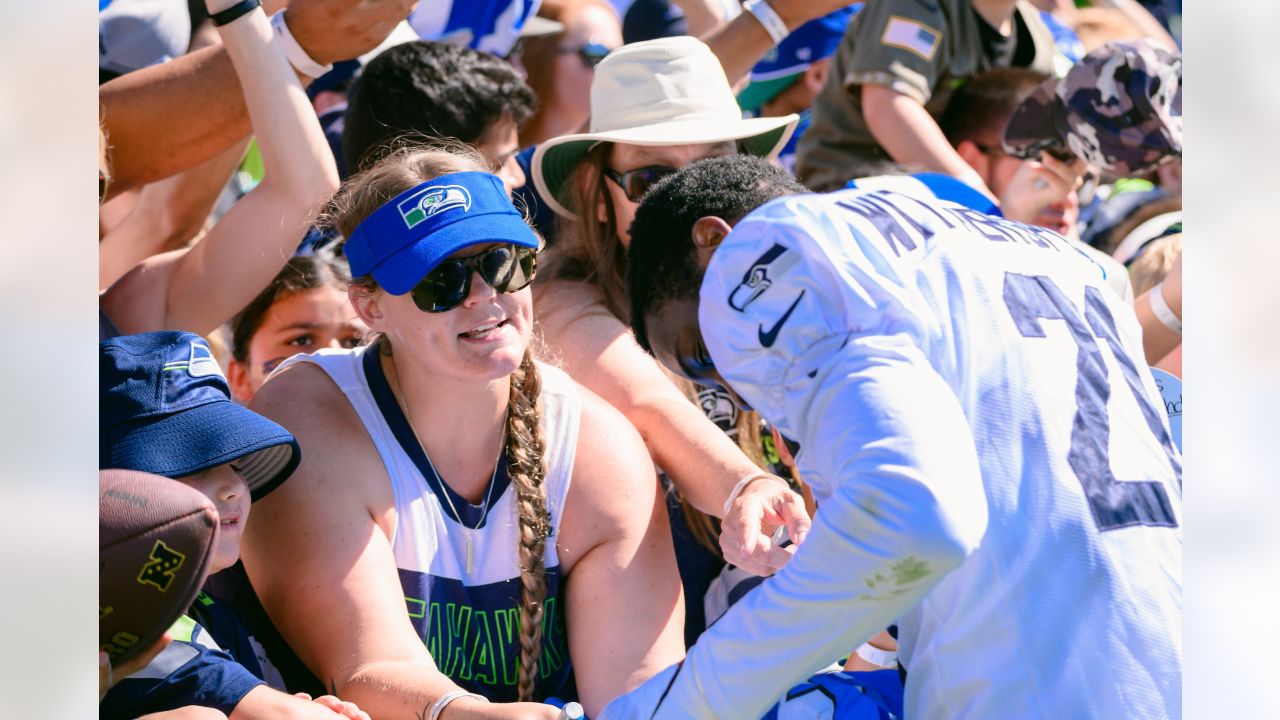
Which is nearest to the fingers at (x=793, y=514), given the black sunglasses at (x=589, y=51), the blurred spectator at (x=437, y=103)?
the blurred spectator at (x=437, y=103)

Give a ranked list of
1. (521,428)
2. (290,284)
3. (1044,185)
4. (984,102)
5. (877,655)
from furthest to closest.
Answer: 1. (984,102)
2. (1044,185)
3. (290,284)
4. (877,655)
5. (521,428)

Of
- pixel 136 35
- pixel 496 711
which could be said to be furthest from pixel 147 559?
Result: pixel 136 35

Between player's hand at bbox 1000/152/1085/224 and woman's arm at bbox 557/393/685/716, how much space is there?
1702 mm

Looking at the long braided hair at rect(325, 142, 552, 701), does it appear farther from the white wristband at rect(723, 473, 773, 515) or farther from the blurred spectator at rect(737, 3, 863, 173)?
the blurred spectator at rect(737, 3, 863, 173)

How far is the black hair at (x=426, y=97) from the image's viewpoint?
3.12m

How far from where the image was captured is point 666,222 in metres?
2.04

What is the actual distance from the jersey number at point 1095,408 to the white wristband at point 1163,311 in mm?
1683

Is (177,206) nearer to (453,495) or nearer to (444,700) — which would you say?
(453,495)

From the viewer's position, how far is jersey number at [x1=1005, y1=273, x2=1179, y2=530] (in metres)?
1.61

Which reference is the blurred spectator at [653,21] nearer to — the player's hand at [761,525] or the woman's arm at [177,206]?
the woman's arm at [177,206]

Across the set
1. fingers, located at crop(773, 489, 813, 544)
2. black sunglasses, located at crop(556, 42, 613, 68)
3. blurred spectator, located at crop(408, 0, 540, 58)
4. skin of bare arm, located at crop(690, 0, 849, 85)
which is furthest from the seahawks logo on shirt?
black sunglasses, located at crop(556, 42, 613, 68)

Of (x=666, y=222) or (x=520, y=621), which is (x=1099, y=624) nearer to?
(x=666, y=222)

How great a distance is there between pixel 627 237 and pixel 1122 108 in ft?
4.65

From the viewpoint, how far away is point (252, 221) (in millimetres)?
2635
